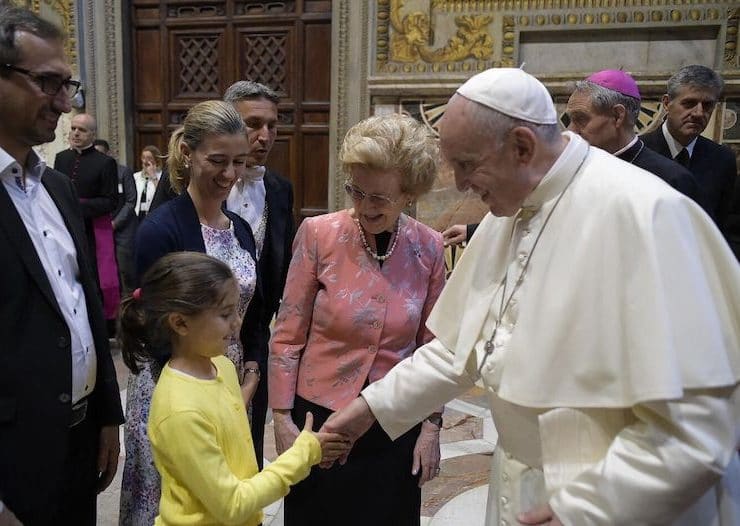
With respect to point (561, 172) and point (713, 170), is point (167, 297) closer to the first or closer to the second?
point (561, 172)

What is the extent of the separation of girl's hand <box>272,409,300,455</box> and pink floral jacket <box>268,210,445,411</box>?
0.04 metres

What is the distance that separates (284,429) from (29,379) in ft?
2.54

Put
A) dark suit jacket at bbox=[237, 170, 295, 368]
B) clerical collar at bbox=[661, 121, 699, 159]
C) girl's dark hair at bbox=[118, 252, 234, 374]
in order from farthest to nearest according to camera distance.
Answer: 1. clerical collar at bbox=[661, 121, 699, 159]
2. dark suit jacket at bbox=[237, 170, 295, 368]
3. girl's dark hair at bbox=[118, 252, 234, 374]

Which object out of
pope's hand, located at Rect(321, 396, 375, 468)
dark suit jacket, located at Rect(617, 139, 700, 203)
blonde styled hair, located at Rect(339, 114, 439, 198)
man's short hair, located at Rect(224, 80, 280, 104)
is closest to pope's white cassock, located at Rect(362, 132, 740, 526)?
pope's hand, located at Rect(321, 396, 375, 468)

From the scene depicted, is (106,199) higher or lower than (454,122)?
lower

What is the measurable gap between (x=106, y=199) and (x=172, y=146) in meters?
3.16

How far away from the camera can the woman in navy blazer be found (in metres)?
2.00

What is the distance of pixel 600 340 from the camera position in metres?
1.19

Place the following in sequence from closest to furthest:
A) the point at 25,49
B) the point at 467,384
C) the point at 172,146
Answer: the point at 25,49, the point at 467,384, the point at 172,146

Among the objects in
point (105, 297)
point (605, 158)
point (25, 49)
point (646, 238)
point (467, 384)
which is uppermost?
point (25, 49)

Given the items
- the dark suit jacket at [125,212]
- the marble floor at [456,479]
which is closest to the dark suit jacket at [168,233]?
the marble floor at [456,479]

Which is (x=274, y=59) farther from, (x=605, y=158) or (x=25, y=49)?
(x=605, y=158)

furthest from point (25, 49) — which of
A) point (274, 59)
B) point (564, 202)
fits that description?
point (274, 59)

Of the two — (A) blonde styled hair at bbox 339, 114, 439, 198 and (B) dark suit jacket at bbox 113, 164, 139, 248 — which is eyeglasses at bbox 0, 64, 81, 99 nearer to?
(A) blonde styled hair at bbox 339, 114, 439, 198
